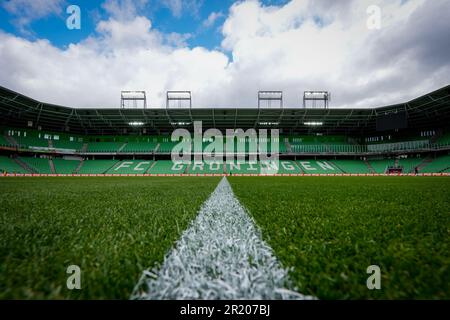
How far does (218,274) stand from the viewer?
0.73 m

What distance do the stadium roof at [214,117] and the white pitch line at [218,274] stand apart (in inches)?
1026

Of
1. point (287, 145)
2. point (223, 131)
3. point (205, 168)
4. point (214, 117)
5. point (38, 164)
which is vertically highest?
point (214, 117)

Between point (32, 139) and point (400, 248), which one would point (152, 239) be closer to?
point (400, 248)

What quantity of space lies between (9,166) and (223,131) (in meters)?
25.2

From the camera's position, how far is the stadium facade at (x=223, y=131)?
82.9 ft

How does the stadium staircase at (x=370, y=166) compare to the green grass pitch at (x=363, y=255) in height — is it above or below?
above

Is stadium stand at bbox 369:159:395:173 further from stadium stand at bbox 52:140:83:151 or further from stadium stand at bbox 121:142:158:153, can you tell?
stadium stand at bbox 52:140:83:151

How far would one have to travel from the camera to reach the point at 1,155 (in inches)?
979

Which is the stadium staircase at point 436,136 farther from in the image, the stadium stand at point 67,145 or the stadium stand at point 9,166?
the stadium stand at point 9,166

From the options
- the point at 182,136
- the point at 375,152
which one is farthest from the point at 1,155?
the point at 375,152

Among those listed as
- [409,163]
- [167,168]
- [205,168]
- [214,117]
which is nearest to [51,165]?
[167,168]

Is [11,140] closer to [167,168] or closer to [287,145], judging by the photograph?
[167,168]

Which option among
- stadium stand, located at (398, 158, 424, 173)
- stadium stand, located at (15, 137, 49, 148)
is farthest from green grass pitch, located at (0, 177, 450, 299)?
stadium stand, located at (15, 137, 49, 148)

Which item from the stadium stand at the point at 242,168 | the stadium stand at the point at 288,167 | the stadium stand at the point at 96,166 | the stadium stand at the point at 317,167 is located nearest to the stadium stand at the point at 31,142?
the stadium stand at the point at 96,166
